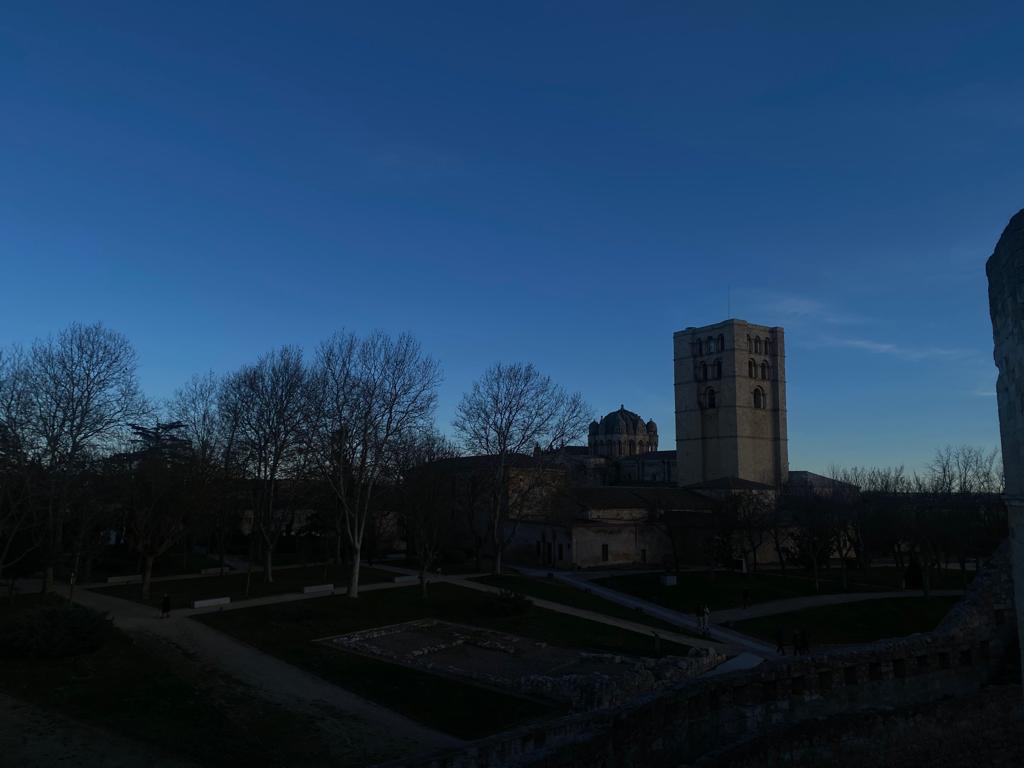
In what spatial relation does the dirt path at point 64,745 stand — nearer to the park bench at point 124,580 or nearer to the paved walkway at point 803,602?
the park bench at point 124,580

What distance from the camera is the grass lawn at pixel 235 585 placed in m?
31.5

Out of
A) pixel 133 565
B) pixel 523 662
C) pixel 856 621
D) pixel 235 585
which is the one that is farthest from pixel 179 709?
pixel 133 565

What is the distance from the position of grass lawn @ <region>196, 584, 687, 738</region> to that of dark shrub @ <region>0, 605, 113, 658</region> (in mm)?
4900

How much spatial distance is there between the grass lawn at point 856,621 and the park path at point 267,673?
17086mm

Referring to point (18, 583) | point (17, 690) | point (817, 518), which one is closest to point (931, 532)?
point (817, 518)

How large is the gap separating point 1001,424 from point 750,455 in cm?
6244

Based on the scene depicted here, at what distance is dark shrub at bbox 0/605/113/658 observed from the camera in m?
19.3

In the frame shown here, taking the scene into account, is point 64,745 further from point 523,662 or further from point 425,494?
Answer: point 425,494

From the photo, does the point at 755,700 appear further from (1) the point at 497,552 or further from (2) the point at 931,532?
(2) the point at 931,532

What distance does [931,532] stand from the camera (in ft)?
123

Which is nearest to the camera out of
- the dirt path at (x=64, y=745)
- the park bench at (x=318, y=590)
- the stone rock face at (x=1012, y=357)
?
the stone rock face at (x=1012, y=357)

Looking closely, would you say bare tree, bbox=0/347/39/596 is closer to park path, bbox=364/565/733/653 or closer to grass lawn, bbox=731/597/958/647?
park path, bbox=364/565/733/653

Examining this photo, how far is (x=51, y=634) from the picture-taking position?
64.0 ft

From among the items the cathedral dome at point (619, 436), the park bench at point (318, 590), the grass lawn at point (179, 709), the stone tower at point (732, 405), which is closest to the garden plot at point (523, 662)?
the grass lawn at point (179, 709)
